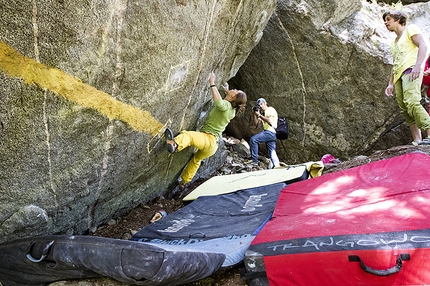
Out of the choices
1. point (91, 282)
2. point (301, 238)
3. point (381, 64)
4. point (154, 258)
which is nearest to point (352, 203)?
point (301, 238)

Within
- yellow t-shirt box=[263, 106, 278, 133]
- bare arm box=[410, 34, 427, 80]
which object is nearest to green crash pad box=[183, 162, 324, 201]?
bare arm box=[410, 34, 427, 80]

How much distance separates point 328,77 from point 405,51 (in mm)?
3740

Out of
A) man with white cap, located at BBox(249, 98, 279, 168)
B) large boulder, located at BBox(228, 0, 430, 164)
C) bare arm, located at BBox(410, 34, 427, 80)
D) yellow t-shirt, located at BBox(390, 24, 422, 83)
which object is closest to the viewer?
bare arm, located at BBox(410, 34, 427, 80)

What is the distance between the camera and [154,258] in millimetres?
2576

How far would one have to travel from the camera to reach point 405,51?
18.6 feet

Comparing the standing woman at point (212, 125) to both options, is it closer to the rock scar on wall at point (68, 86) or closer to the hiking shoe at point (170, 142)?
the hiking shoe at point (170, 142)

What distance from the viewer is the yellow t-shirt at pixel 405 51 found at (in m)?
5.55

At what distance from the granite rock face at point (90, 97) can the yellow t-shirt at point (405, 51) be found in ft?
8.42

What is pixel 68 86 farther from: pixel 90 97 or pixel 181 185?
pixel 181 185

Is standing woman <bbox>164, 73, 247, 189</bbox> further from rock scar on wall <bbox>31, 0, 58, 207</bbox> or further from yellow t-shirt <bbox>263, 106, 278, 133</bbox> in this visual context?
rock scar on wall <bbox>31, 0, 58, 207</bbox>

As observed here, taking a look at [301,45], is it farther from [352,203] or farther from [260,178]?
[352,203]

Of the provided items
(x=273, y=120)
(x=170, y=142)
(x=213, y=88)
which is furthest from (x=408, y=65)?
(x=170, y=142)

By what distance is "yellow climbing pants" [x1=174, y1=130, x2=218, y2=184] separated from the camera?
5.44 meters

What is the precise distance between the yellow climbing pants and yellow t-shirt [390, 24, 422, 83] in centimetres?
317
